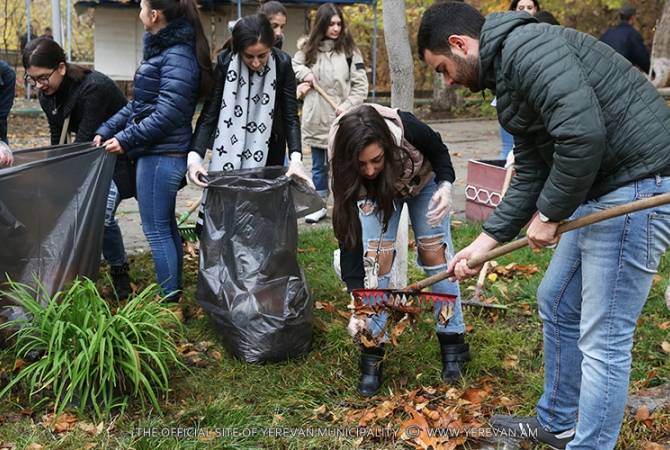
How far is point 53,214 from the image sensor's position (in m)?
3.84

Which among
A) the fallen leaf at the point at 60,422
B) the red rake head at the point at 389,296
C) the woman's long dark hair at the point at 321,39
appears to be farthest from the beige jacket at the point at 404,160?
the woman's long dark hair at the point at 321,39

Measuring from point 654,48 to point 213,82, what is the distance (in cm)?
1191

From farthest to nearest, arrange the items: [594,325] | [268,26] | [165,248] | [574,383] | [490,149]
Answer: [490,149]
[165,248]
[268,26]
[574,383]
[594,325]

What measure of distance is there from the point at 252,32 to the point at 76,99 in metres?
1.12

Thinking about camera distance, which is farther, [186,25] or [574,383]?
[186,25]

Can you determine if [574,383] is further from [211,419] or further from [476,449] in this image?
[211,419]

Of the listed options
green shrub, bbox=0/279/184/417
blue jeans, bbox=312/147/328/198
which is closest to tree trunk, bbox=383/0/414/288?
green shrub, bbox=0/279/184/417

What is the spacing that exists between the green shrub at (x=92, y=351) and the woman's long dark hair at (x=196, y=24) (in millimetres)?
1280

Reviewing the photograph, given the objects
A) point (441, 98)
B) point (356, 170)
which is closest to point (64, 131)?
point (356, 170)

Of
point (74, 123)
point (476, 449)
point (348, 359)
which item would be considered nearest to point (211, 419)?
point (348, 359)

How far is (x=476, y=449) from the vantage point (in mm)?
3031

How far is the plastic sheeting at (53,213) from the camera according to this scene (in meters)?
3.68

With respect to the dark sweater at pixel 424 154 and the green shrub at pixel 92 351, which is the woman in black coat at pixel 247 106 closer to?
the dark sweater at pixel 424 154

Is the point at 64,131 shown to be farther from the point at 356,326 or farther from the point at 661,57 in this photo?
the point at 661,57
